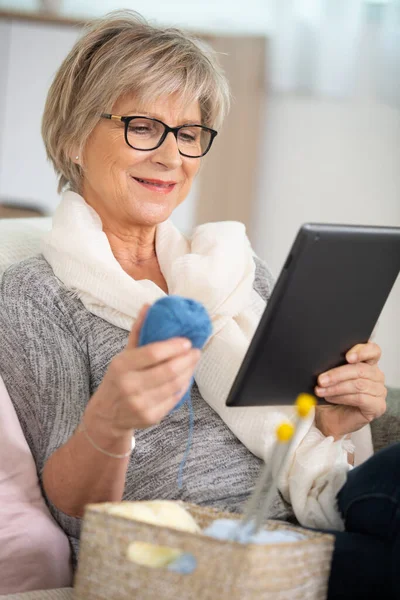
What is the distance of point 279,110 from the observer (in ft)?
10.7

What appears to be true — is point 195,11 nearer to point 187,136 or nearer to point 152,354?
point 187,136

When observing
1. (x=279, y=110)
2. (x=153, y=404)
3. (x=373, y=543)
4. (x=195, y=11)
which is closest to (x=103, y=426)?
(x=153, y=404)

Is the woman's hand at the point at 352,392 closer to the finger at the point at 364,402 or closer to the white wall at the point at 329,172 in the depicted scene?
the finger at the point at 364,402

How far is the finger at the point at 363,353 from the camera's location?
1249 millimetres

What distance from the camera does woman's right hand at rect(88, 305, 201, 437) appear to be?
0.91m

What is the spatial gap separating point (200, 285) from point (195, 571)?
67 cm

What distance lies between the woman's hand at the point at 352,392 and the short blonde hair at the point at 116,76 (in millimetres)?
581

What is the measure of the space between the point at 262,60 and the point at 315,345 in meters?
2.33

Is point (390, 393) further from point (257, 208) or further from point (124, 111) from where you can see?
point (257, 208)

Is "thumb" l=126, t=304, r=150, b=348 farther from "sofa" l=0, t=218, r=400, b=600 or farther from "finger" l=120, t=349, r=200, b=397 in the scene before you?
"sofa" l=0, t=218, r=400, b=600

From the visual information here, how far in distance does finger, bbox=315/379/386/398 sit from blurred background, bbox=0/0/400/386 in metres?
1.72

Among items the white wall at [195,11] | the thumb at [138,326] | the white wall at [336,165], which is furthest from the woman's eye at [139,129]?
the white wall at [195,11]

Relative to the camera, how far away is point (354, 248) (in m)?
1.11

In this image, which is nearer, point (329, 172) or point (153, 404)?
point (153, 404)
